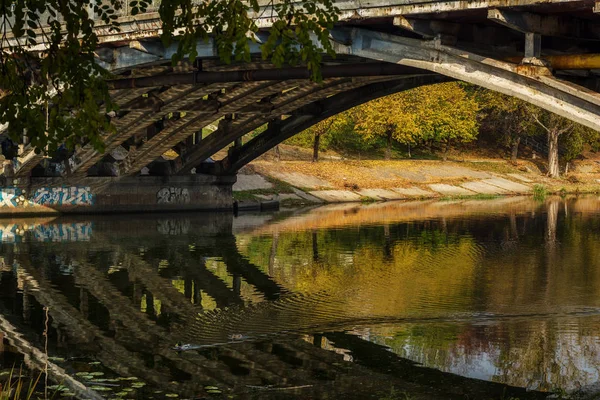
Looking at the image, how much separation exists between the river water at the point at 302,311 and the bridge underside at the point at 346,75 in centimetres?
405

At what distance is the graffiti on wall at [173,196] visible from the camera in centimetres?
4509

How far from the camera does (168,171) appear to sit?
44.1 meters

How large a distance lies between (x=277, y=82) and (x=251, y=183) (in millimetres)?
21813

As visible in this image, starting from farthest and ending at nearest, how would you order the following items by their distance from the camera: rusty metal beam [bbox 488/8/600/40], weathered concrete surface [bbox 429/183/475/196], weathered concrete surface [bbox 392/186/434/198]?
weathered concrete surface [bbox 429/183/475/196], weathered concrete surface [bbox 392/186/434/198], rusty metal beam [bbox 488/8/600/40]

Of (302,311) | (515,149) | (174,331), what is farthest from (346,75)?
(515,149)

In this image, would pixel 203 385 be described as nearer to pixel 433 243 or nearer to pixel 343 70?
pixel 343 70

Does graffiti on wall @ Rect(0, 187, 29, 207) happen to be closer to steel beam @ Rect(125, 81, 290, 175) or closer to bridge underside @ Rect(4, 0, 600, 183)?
bridge underside @ Rect(4, 0, 600, 183)

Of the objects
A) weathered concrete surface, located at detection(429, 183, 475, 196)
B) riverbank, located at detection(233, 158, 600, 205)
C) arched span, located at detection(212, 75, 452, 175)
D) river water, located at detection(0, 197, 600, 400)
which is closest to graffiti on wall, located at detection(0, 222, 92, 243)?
river water, located at detection(0, 197, 600, 400)

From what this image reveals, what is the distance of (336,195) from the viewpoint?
186ft

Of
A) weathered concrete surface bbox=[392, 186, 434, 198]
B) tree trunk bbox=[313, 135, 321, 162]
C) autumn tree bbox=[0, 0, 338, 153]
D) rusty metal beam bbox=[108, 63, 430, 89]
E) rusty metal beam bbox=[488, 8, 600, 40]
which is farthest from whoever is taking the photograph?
tree trunk bbox=[313, 135, 321, 162]

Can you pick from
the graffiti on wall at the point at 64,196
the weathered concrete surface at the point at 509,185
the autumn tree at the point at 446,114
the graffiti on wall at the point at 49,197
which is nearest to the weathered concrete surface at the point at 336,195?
the weathered concrete surface at the point at 509,185

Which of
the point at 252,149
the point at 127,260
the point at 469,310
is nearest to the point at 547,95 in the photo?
the point at 469,310

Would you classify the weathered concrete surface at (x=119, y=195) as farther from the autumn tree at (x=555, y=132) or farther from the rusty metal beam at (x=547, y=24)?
the autumn tree at (x=555, y=132)

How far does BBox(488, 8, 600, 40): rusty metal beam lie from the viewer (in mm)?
17609
